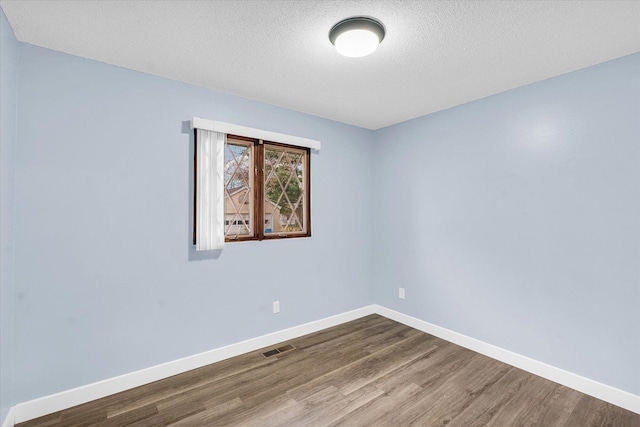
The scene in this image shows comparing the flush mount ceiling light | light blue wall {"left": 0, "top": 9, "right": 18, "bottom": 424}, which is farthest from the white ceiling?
light blue wall {"left": 0, "top": 9, "right": 18, "bottom": 424}

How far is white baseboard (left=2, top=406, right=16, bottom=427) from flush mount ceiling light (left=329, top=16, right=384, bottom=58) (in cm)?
304

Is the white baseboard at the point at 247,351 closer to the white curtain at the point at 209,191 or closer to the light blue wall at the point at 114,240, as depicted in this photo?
the light blue wall at the point at 114,240

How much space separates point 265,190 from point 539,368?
9.56 feet

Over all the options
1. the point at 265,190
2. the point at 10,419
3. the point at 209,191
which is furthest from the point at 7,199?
the point at 265,190

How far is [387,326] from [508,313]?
1.31 meters

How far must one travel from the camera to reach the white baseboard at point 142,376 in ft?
6.41

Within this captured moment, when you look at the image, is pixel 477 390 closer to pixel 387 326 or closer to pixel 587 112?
pixel 387 326

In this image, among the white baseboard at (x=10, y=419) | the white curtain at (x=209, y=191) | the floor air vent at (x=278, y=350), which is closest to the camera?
the white baseboard at (x=10, y=419)

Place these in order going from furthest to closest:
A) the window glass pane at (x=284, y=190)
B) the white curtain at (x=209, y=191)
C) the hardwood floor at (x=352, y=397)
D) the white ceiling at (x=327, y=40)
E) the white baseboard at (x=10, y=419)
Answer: the window glass pane at (x=284, y=190), the white curtain at (x=209, y=191), the hardwood floor at (x=352, y=397), the white baseboard at (x=10, y=419), the white ceiling at (x=327, y=40)

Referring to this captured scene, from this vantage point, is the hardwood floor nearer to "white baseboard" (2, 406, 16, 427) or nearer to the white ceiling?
"white baseboard" (2, 406, 16, 427)

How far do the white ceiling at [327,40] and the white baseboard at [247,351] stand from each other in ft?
7.81

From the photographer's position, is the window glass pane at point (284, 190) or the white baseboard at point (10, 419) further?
the window glass pane at point (284, 190)

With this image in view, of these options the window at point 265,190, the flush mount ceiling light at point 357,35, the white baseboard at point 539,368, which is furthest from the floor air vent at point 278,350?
the flush mount ceiling light at point 357,35

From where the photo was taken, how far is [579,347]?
229 centimetres
